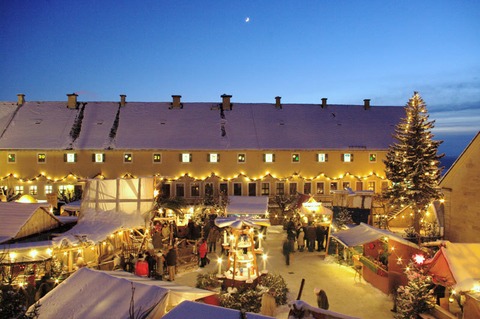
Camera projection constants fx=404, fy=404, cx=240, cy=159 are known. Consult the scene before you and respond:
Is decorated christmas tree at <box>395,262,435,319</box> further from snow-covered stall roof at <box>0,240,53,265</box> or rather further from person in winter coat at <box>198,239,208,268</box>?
snow-covered stall roof at <box>0,240,53,265</box>

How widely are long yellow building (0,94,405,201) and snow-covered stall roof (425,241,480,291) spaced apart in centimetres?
2001

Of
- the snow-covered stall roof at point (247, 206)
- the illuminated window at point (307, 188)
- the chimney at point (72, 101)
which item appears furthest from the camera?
the chimney at point (72, 101)

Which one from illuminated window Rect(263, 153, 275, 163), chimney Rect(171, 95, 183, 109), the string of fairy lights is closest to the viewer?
the string of fairy lights

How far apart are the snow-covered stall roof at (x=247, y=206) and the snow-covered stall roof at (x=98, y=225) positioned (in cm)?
707

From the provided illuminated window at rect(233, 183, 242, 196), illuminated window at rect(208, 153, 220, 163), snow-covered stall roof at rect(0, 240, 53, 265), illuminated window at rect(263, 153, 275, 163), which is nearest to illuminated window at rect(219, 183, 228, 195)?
illuminated window at rect(233, 183, 242, 196)

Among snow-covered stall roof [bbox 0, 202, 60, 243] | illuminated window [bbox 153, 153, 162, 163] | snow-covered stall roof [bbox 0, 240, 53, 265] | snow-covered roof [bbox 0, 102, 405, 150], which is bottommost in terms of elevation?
snow-covered stall roof [bbox 0, 240, 53, 265]

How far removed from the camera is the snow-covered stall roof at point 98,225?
543 inches

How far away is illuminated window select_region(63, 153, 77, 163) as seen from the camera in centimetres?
2941

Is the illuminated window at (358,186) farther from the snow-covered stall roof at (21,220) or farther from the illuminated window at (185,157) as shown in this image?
the snow-covered stall roof at (21,220)

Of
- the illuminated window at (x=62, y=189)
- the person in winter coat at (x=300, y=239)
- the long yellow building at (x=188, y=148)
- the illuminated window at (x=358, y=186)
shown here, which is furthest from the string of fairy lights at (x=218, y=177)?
the person in winter coat at (x=300, y=239)

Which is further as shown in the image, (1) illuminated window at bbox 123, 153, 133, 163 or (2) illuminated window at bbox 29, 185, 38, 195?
(1) illuminated window at bbox 123, 153, 133, 163

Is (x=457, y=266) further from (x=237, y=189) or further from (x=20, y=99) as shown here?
(x=20, y=99)

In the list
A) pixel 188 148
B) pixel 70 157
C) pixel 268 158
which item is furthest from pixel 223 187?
pixel 70 157

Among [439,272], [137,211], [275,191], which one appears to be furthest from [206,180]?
[439,272]
